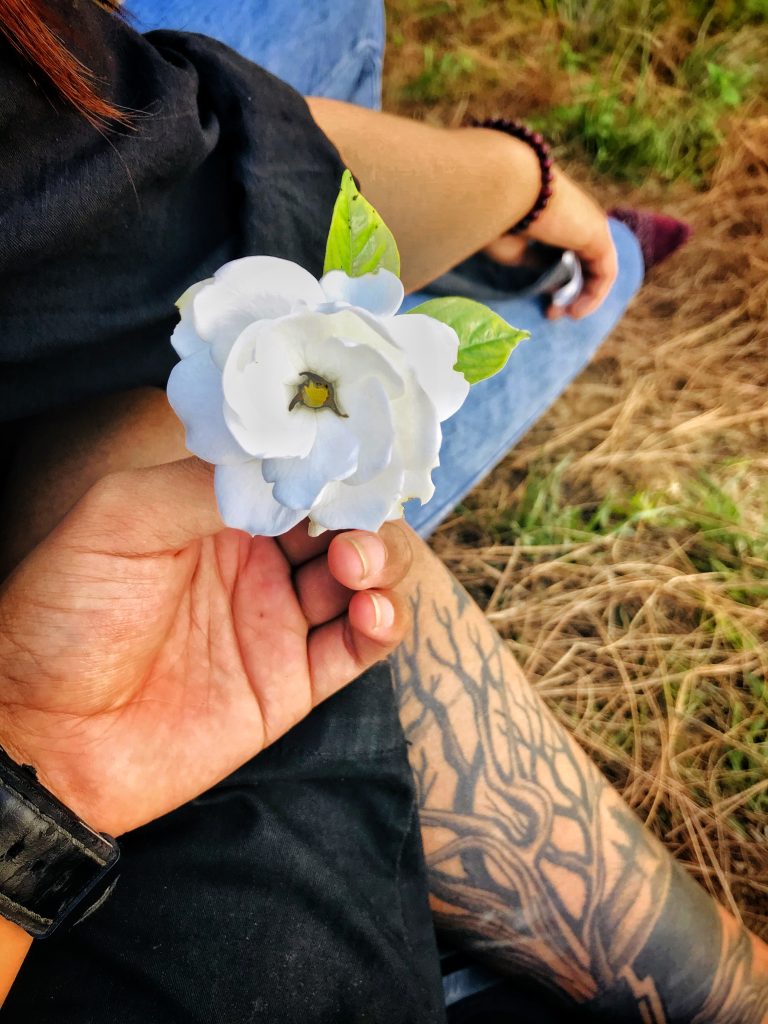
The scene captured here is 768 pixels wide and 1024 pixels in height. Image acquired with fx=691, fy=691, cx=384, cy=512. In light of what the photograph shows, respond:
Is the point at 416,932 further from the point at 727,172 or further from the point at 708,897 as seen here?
the point at 727,172

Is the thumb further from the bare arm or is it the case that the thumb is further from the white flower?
the bare arm

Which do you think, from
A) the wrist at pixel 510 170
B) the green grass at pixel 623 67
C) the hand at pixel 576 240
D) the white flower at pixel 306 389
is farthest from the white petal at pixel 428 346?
the green grass at pixel 623 67

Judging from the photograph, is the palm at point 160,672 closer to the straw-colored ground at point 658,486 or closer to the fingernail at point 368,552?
the fingernail at point 368,552

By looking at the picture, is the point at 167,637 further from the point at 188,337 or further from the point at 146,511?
the point at 188,337

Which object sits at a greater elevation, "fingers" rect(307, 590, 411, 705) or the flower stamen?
the flower stamen

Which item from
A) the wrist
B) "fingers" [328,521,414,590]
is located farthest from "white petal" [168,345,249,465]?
the wrist

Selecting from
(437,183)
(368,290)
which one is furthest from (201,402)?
(437,183)
